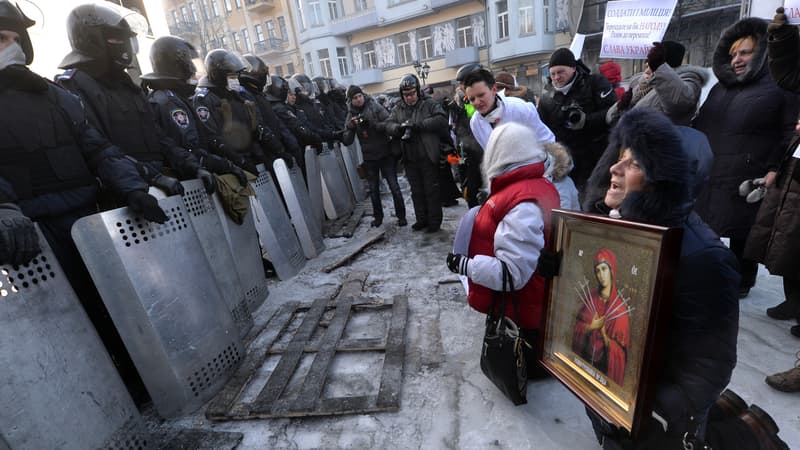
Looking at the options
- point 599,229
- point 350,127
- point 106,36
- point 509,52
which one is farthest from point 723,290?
point 509,52

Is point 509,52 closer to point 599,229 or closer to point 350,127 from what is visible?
point 350,127

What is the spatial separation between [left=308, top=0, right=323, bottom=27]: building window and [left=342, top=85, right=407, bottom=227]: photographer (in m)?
25.4

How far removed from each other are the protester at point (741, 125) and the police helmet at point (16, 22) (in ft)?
14.0

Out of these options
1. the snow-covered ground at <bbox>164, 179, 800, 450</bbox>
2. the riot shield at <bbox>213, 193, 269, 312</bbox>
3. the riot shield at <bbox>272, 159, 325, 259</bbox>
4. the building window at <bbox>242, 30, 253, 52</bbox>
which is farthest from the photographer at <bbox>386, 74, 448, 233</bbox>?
the building window at <bbox>242, 30, 253, 52</bbox>

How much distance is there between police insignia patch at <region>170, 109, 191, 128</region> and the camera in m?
3.05

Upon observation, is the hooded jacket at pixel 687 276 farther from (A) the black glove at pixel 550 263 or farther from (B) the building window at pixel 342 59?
(B) the building window at pixel 342 59

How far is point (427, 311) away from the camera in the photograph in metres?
3.06

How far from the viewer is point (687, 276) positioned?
3.31 feet

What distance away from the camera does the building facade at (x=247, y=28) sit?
28938 mm

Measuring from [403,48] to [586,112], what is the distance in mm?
24213

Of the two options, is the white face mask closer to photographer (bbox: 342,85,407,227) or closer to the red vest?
the red vest

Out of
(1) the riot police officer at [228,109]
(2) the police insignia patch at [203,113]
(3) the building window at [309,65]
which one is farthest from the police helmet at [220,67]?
(3) the building window at [309,65]

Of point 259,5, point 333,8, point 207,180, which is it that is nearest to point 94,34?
point 207,180

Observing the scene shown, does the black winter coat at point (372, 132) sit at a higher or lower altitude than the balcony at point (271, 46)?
lower
